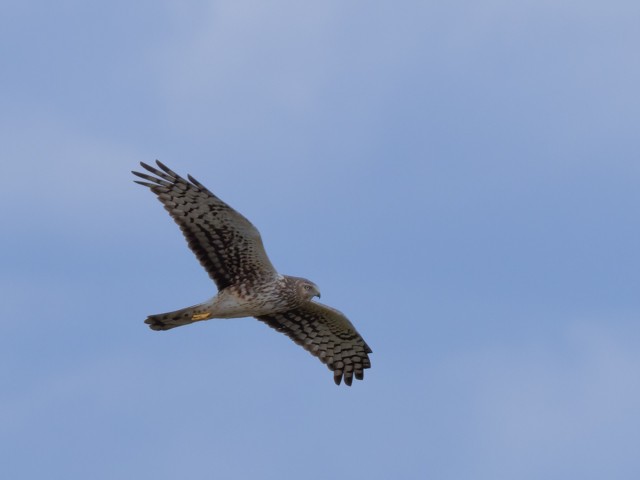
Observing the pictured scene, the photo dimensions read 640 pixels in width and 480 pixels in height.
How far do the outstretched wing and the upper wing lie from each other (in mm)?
1464

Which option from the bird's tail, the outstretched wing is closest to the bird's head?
the outstretched wing

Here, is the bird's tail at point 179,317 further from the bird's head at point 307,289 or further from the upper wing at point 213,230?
the bird's head at point 307,289

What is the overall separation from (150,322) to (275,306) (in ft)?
5.65

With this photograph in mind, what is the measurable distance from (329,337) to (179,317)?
2705 mm

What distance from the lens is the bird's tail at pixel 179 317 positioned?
1823 centimetres

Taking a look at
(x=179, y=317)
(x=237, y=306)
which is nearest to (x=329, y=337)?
(x=237, y=306)

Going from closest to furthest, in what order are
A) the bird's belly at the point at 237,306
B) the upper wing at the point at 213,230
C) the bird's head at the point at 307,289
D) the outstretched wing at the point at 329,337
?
1. the upper wing at the point at 213,230
2. the bird's belly at the point at 237,306
3. the bird's head at the point at 307,289
4. the outstretched wing at the point at 329,337

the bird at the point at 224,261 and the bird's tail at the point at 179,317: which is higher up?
the bird at the point at 224,261

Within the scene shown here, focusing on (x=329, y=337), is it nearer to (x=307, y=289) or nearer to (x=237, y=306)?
(x=307, y=289)

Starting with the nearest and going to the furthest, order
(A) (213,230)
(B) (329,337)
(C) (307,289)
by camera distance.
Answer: (A) (213,230), (C) (307,289), (B) (329,337)

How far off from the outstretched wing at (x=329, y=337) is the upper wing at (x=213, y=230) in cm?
146

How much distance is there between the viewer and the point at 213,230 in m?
18.2

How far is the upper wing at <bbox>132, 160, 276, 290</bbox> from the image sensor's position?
17922 mm

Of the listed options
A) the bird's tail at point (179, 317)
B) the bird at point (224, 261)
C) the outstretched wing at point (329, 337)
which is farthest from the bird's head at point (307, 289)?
the bird's tail at point (179, 317)
